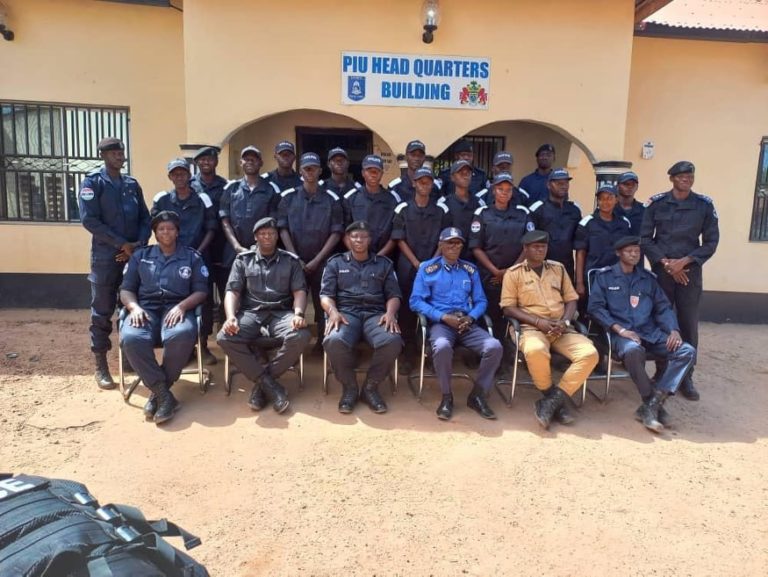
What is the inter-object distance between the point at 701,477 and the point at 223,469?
2874 millimetres

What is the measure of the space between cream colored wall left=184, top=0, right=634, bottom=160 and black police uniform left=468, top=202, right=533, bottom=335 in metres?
1.59

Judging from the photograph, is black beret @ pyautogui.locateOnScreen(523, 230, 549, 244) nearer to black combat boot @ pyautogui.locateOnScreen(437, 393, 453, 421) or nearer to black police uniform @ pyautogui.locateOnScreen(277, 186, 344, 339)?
black combat boot @ pyautogui.locateOnScreen(437, 393, 453, 421)

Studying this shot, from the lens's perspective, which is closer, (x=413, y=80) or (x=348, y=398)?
(x=348, y=398)

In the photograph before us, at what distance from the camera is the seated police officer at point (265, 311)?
4090 mm

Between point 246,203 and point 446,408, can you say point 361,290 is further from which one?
point 246,203

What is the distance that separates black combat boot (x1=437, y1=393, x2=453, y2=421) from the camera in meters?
4.04

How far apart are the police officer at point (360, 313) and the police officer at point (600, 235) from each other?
1.73 metres

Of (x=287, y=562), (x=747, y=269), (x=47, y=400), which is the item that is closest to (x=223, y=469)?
(x=287, y=562)

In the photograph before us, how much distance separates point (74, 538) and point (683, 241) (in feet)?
15.6

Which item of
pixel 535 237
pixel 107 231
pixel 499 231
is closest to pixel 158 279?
pixel 107 231

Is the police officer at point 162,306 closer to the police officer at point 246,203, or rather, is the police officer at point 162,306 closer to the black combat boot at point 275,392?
the police officer at point 246,203

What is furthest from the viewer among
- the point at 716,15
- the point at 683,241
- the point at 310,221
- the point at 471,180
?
the point at 716,15

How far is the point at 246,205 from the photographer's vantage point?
482 centimetres

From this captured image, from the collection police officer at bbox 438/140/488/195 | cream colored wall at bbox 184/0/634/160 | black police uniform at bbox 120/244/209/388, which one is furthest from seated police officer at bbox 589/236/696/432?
black police uniform at bbox 120/244/209/388
